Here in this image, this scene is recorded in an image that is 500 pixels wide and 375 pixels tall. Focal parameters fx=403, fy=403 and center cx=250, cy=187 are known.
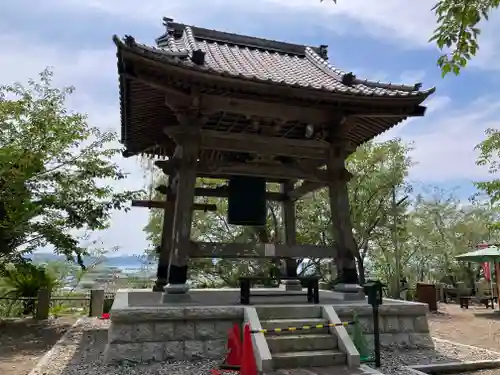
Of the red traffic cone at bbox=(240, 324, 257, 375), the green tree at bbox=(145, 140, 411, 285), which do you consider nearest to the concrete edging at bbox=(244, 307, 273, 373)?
the red traffic cone at bbox=(240, 324, 257, 375)

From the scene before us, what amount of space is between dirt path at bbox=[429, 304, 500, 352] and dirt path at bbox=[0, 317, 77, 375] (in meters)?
8.39

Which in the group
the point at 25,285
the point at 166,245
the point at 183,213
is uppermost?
the point at 183,213

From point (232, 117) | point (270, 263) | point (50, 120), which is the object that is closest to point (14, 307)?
point (50, 120)

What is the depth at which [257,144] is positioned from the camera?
7355 millimetres

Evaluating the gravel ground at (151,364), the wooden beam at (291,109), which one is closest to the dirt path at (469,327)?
the gravel ground at (151,364)

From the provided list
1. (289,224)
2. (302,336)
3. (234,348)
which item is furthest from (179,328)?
(289,224)

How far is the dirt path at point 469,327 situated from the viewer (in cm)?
879

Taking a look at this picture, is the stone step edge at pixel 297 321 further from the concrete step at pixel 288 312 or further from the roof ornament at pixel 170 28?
the roof ornament at pixel 170 28

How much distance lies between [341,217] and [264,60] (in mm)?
4120

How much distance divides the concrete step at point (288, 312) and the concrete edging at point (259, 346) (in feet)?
0.85

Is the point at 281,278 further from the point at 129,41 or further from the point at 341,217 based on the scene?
the point at 129,41

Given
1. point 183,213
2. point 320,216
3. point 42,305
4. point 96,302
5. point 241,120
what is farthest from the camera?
point 320,216

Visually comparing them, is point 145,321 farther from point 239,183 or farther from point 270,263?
point 270,263

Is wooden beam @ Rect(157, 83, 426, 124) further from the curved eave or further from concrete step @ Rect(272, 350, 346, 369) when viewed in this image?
concrete step @ Rect(272, 350, 346, 369)
